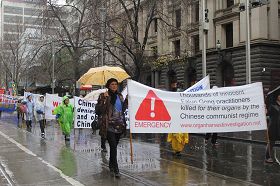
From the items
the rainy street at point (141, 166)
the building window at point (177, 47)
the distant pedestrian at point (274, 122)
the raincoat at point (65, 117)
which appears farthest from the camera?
the building window at point (177, 47)

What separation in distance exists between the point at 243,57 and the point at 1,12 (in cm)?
7659

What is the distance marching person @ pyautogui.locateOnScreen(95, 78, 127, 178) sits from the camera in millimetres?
8742

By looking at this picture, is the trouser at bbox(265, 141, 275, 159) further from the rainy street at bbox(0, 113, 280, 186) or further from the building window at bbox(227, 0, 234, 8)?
the building window at bbox(227, 0, 234, 8)

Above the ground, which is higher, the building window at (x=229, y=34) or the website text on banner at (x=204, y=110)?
the building window at (x=229, y=34)

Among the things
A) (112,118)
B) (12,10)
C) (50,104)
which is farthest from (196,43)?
(12,10)

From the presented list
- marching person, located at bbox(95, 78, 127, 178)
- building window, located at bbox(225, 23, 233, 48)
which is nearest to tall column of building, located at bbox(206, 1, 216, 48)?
building window, located at bbox(225, 23, 233, 48)

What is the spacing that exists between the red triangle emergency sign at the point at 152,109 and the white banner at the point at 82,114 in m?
6.82

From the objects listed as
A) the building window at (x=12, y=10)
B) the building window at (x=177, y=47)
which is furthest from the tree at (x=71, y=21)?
the building window at (x=12, y=10)

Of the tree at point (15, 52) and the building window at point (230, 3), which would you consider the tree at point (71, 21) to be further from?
the tree at point (15, 52)

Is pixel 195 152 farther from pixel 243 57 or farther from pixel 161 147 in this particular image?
pixel 243 57

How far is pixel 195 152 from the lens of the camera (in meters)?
12.6

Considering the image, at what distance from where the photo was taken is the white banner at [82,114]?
16.0 m

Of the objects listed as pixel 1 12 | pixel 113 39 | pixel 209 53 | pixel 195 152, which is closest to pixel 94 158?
pixel 195 152

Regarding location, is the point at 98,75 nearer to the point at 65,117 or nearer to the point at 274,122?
the point at 65,117
